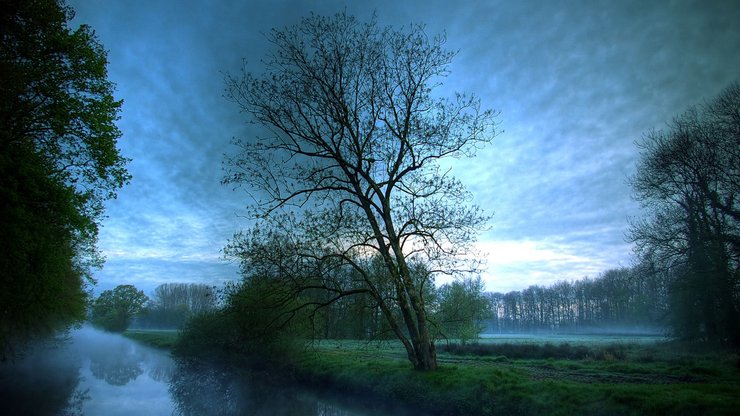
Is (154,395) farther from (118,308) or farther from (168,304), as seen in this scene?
(168,304)

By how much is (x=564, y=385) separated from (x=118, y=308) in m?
119

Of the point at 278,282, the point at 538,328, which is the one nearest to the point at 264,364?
the point at 278,282

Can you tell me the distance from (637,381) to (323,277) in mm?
14571

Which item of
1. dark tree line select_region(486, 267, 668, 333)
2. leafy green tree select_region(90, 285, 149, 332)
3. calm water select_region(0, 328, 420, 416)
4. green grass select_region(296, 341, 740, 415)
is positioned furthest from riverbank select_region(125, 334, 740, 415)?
leafy green tree select_region(90, 285, 149, 332)

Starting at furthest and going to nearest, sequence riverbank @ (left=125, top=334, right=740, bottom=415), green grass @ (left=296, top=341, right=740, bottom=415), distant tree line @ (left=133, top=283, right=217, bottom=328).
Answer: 1. distant tree line @ (left=133, top=283, right=217, bottom=328)
2. riverbank @ (left=125, top=334, right=740, bottom=415)
3. green grass @ (left=296, top=341, right=740, bottom=415)

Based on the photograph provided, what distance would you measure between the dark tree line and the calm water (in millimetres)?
42981

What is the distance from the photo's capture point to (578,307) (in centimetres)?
10200

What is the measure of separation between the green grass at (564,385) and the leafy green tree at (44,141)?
11774mm

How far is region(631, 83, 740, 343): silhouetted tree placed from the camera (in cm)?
2103

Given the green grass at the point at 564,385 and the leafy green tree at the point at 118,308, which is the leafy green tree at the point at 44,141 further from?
the leafy green tree at the point at 118,308

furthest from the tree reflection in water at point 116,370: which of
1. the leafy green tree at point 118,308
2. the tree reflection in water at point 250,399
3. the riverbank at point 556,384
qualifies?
Answer: the leafy green tree at point 118,308

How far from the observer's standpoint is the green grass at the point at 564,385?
1120 centimetres

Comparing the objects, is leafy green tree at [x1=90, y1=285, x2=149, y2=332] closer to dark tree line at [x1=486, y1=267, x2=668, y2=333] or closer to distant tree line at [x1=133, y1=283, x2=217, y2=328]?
distant tree line at [x1=133, y1=283, x2=217, y2=328]

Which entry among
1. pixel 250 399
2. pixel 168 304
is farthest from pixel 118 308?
pixel 250 399
